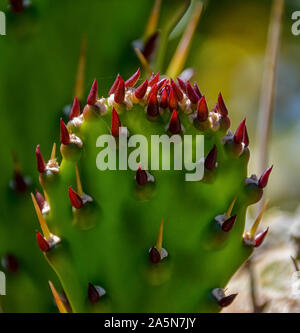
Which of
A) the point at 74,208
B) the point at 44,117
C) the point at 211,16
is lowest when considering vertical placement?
the point at 74,208

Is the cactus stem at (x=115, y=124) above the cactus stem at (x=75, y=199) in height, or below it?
above

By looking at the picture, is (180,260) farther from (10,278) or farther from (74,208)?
(10,278)

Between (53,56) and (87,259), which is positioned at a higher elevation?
(53,56)

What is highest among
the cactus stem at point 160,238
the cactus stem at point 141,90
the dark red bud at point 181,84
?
the dark red bud at point 181,84

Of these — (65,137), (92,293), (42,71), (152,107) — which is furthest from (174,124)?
(42,71)

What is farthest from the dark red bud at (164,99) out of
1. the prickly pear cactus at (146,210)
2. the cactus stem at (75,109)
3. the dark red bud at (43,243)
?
the dark red bud at (43,243)

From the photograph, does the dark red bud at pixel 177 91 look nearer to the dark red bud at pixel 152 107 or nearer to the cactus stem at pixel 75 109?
the dark red bud at pixel 152 107

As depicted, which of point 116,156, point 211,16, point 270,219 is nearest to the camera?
point 116,156

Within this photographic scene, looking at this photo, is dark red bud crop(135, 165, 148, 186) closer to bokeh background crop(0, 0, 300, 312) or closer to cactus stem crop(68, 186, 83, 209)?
cactus stem crop(68, 186, 83, 209)

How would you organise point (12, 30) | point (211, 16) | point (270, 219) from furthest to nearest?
point (211, 16)
point (270, 219)
point (12, 30)
